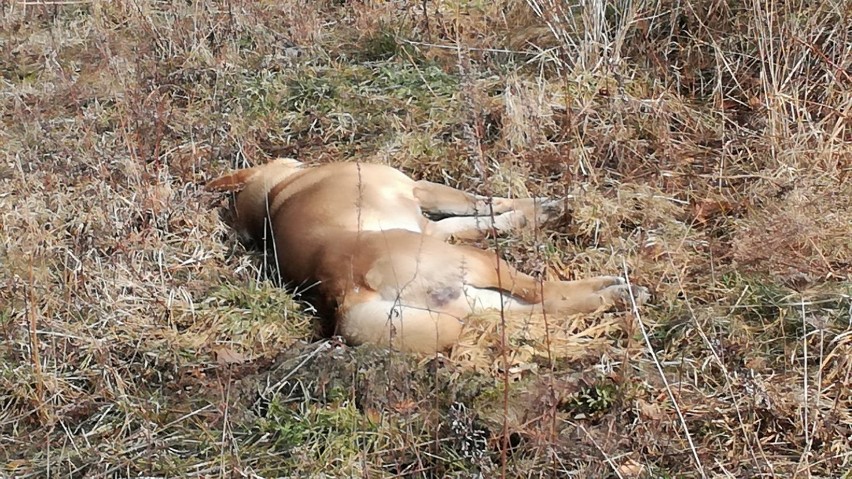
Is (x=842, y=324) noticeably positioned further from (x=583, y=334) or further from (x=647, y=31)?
(x=647, y=31)

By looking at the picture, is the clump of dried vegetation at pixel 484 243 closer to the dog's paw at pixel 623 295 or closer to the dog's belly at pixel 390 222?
the dog's paw at pixel 623 295

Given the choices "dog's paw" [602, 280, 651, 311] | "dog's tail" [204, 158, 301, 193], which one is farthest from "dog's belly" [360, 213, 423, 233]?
"dog's paw" [602, 280, 651, 311]

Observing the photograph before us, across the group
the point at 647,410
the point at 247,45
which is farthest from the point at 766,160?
the point at 247,45

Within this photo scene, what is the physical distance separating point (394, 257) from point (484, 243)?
2.67ft

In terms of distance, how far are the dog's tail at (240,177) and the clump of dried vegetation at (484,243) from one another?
9cm

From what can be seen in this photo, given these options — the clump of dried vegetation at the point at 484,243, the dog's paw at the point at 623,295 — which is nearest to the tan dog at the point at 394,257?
the dog's paw at the point at 623,295

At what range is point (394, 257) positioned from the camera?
3650 millimetres

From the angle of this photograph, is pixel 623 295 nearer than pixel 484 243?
Yes

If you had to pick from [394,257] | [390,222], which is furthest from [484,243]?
[394,257]

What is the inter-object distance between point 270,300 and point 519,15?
2654 mm

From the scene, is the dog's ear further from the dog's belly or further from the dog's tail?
→ the dog's belly

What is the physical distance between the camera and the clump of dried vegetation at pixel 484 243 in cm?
299

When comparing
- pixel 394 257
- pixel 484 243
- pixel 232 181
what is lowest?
pixel 484 243

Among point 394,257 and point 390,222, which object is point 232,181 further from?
point 394,257
